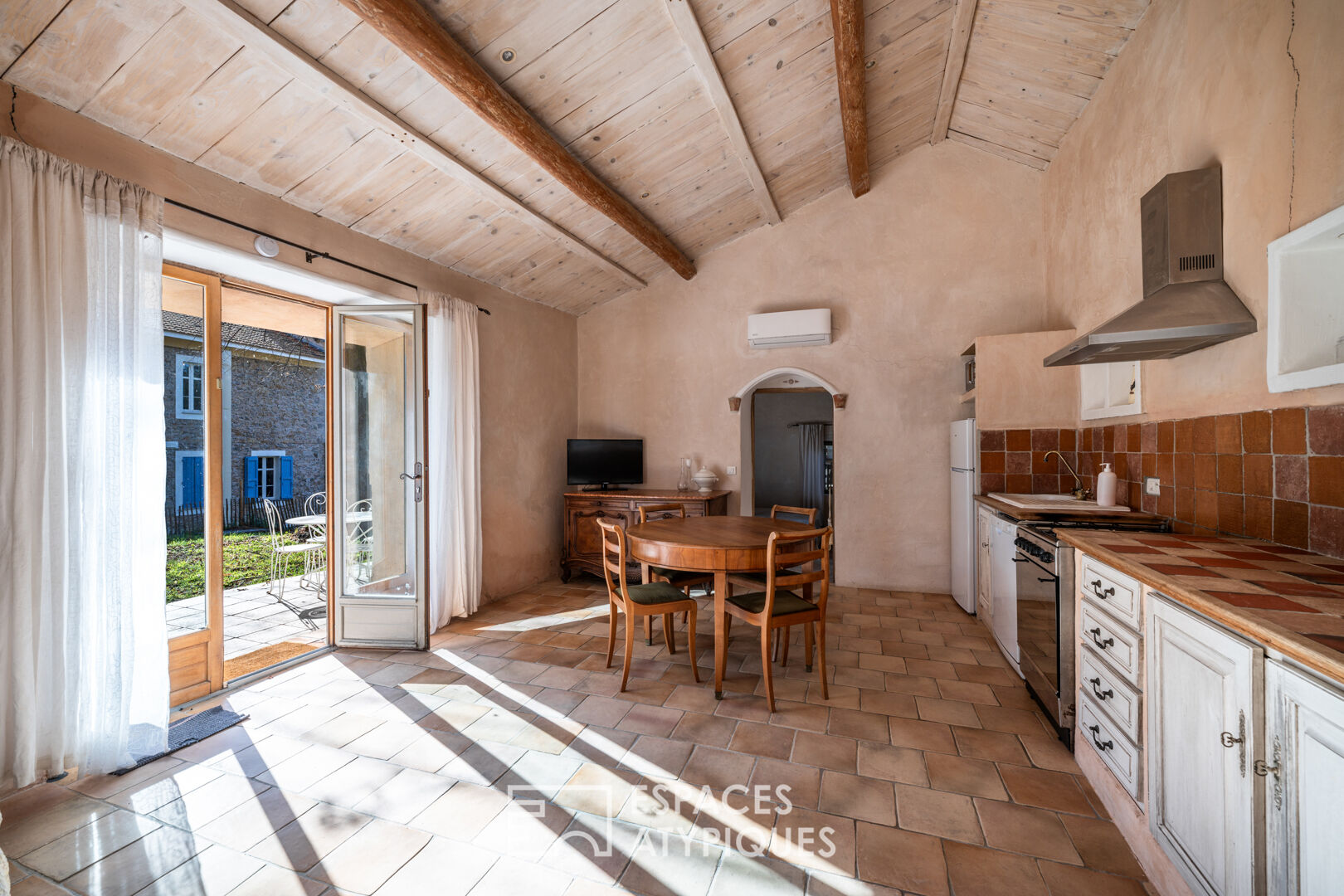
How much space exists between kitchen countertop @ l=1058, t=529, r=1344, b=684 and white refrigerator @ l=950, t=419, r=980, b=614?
5.99 ft

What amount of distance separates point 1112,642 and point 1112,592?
0.17 meters

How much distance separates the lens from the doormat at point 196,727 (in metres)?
2.30

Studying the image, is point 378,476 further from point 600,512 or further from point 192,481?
point 600,512

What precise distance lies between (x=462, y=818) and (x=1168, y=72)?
4500mm

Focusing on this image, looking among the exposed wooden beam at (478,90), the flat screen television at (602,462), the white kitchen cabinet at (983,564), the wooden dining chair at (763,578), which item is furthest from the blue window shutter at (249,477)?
the white kitchen cabinet at (983,564)

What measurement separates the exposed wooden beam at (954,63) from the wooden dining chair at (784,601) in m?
3.13

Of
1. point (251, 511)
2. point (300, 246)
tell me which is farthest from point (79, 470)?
point (251, 511)

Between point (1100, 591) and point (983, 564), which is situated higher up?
point (1100, 591)

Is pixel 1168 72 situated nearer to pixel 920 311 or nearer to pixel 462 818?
pixel 920 311

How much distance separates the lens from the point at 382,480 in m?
3.68

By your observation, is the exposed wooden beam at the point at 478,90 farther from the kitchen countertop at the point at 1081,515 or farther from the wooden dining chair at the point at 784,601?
the kitchen countertop at the point at 1081,515

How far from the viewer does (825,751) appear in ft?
7.47

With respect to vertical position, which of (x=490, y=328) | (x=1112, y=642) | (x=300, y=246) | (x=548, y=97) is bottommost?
(x=1112, y=642)

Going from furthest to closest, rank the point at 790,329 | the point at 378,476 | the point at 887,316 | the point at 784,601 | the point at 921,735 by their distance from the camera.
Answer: the point at 790,329 < the point at 887,316 < the point at 378,476 < the point at 784,601 < the point at 921,735
